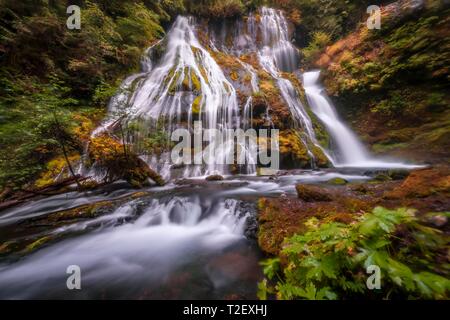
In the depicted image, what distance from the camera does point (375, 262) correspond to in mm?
1221

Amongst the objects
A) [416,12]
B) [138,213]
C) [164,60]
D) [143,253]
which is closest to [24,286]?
[143,253]

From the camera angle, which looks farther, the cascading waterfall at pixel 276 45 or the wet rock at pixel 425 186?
the cascading waterfall at pixel 276 45

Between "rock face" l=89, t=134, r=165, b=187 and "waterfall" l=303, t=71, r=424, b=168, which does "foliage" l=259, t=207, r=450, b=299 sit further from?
"waterfall" l=303, t=71, r=424, b=168

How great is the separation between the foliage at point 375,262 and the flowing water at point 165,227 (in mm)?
888

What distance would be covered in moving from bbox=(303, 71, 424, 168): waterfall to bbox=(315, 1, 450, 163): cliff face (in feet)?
1.61

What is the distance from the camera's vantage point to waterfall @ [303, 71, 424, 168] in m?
9.26

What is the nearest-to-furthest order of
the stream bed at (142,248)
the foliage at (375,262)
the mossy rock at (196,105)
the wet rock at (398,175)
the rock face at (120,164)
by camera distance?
the foliage at (375,262)
the stream bed at (142,248)
the wet rock at (398,175)
the rock face at (120,164)
the mossy rock at (196,105)

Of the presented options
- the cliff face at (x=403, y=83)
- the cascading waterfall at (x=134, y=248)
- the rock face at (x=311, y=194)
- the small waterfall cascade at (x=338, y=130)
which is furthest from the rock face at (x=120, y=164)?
the cliff face at (x=403, y=83)

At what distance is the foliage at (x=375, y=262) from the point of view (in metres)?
1.16

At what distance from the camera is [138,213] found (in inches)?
176

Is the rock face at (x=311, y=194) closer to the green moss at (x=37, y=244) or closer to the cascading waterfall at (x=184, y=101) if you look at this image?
the cascading waterfall at (x=184, y=101)

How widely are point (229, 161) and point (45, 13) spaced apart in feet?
31.9

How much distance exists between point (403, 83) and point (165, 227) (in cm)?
1138

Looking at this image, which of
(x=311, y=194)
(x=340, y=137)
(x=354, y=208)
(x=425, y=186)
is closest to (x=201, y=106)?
(x=311, y=194)
